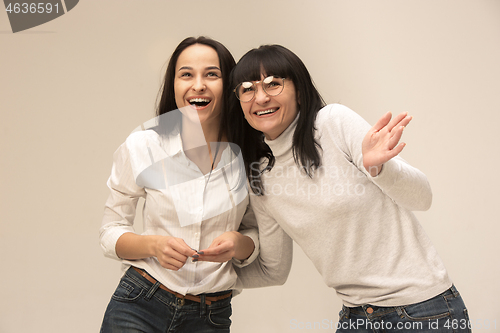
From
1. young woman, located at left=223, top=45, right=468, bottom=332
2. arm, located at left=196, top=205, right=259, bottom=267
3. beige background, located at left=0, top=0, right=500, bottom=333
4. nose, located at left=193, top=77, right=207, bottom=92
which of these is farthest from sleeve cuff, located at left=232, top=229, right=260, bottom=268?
beige background, located at left=0, top=0, right=500, bottom=333

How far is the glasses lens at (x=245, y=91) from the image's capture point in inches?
50.8

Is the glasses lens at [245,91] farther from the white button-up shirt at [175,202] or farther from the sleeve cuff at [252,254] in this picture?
the sleeve cuff at [252,254]

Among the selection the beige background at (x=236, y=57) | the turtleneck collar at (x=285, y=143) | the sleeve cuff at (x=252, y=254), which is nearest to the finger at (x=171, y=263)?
the sleeve cuff at (x=252, y=254)

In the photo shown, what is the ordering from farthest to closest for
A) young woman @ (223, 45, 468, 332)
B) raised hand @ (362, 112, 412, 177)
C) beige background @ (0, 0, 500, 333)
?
beige background @ (0, 0, 500, 333) < young woman @ (223, 45, 468, 332) < raised hand @ (362, 112, 412, 177)

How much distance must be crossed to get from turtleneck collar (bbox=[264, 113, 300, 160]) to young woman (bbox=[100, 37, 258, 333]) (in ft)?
0.56

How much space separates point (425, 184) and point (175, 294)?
0.78 m

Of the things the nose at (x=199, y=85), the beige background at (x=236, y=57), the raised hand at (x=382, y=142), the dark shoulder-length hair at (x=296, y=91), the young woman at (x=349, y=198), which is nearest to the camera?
the raised hand at (x=382, y=142)

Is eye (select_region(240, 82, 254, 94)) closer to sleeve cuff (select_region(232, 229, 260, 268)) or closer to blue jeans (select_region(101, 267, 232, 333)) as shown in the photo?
sleeve cuff (select_region(232, 229, 260, 268))

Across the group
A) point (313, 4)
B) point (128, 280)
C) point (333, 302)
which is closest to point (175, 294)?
point (128, 280)

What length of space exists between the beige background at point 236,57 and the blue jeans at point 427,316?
1.41 m

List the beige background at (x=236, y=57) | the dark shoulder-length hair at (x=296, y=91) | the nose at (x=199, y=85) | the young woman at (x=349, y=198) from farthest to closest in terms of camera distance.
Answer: the beige background at (x=236, y=57) → the nose at (x=199, y=85) → the dark shoulder-length hair at (x=296, y=91) → the young woman at (x=349, y=198)

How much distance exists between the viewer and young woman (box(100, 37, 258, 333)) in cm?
127

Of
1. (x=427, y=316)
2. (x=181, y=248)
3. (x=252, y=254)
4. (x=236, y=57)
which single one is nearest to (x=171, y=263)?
(x=181, y=248)

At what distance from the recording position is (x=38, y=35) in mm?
2576
